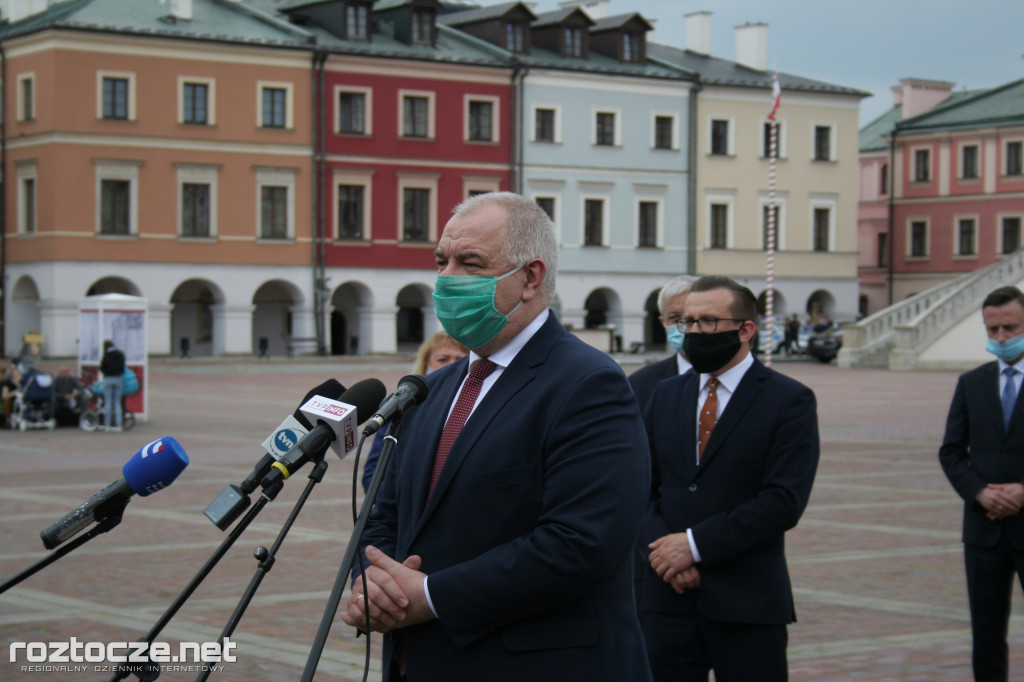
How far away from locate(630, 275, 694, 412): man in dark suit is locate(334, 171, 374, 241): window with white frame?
46662 mm

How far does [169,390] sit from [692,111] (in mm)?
32281

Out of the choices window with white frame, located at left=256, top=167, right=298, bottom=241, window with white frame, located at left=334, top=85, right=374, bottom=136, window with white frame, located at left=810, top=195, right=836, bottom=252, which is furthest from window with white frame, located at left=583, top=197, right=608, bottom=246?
window with white frame, located at left=256, top=167, right=298, bottom=241

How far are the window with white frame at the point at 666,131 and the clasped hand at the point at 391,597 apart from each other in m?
56.9

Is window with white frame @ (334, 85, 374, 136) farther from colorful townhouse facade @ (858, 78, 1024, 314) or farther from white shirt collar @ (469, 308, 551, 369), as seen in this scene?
white shirt collar @ (469, 308, 551, 369)

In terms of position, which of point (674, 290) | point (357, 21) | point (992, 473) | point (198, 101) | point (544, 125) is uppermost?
point (357, 21)

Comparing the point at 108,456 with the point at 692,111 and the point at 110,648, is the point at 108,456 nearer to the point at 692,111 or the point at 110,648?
the point at 110,648

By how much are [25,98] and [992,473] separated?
1892 inches

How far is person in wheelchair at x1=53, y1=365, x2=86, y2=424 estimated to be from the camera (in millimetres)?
25000

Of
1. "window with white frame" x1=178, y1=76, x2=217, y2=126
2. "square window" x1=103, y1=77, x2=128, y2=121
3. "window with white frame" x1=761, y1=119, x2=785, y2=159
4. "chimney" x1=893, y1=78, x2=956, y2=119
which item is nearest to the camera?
"square window" x1=103, y1=77, x2=128, y2=121

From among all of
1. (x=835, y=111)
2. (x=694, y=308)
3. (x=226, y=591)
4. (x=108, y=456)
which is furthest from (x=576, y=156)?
(x=694, y=308)

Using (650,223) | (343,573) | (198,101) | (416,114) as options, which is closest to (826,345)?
(650,223)

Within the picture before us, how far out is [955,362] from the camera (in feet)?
165

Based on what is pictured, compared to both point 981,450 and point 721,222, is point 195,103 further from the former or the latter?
point 981,450

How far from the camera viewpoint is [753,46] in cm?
6322
